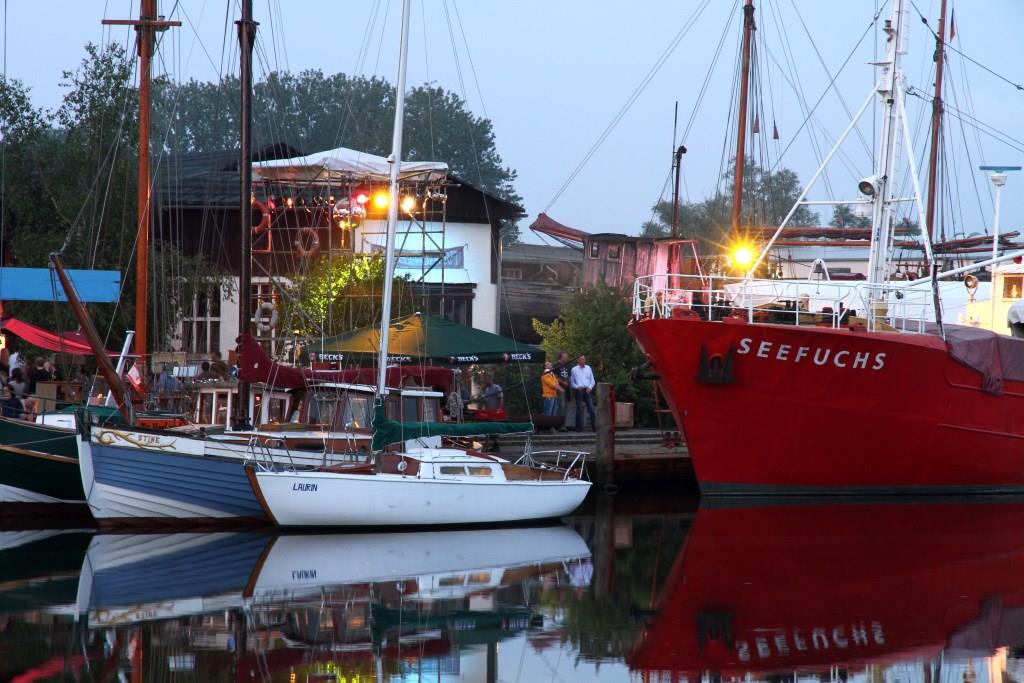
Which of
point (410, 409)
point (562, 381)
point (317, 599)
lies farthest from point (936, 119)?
point (317, 599)

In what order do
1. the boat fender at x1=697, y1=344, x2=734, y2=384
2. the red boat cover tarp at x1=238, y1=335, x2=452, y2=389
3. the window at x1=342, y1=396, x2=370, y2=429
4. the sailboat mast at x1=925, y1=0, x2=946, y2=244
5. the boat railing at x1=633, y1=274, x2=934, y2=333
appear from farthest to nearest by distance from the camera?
the sailboat mast at x1=925, y1=0, x2=946, y2=244
the boat railing at x1=633, y1=274, x2=934, y2=333
the boat fender at x1=697, y1=344, x2=734, y2=384
the window at x1=342, y1=396, x2=370, y2=429
the red boat cover tarp at x1=238, y1=335, x2=452, y2=389

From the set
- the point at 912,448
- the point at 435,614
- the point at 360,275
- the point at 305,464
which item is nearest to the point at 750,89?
the point at 360,275

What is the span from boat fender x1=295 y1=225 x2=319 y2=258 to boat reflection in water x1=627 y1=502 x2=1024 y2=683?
1512cm

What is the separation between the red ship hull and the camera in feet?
78.6

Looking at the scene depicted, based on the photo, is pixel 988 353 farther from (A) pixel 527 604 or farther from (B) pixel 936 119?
(B) pixel 936 119

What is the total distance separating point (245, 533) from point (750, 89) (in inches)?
789

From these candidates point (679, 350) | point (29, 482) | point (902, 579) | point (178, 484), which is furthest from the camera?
point (679, 350)

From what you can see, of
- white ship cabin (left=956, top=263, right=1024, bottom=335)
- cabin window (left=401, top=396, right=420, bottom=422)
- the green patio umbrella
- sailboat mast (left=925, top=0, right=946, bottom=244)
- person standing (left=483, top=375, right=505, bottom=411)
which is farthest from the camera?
sailboat mast (left=925, top=0, right=946, bottom=244)

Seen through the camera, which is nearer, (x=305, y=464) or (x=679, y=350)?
(x=305, y=464)

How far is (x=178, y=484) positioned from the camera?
67.3 feet

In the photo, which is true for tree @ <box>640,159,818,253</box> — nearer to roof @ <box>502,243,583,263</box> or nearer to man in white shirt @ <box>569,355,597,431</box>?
roof @ <box>502,243,583,263</box>

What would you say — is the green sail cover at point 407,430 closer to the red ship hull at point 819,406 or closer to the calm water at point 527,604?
the calm water at point 527,604

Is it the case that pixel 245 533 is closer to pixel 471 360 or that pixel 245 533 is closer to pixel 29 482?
pixel 29 482

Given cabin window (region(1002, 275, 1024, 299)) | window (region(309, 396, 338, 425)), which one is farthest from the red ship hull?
window (region(309, 396, 338, 425))
